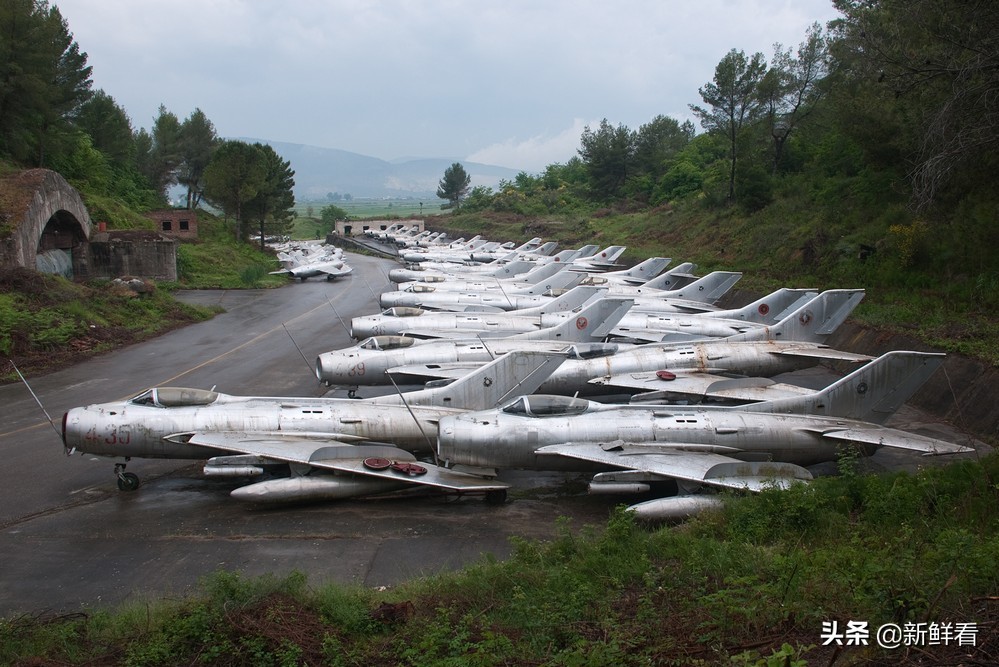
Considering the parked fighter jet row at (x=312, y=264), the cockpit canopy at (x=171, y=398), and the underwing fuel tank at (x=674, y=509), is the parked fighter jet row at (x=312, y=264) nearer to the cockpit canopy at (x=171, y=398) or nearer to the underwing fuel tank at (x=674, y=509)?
the cockpit canopy at (x=171, y=398)

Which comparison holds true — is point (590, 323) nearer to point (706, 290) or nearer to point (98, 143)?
point (706, 290)

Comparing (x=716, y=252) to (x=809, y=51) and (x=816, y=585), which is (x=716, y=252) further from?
(x=816, y=585)

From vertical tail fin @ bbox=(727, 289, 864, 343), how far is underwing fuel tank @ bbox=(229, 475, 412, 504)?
1554cm

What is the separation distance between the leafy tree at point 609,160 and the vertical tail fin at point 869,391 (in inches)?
3200

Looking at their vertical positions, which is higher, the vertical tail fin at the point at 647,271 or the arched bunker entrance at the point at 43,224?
the arched bunker entrance at the point at 43,224

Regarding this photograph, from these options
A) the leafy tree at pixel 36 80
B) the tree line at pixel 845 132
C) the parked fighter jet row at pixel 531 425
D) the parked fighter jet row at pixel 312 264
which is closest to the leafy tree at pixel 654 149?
the tree line at pixel 845 132

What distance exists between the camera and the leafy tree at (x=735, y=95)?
58.9 metres

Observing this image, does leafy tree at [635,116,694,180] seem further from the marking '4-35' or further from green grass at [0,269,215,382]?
the marking '4-35'

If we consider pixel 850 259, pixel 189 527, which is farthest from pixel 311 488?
pixel 850 259

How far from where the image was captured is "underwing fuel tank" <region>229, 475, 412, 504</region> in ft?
46.5

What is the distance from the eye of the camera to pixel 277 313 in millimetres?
41219

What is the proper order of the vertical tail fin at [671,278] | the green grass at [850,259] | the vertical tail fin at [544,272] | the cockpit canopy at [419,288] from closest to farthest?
1. the green grass at [850,259]
2. the cockpit canopy at [419,288]
3. the vertical tail fin at [671,278]
4. the vertical tail fin at [544,272]

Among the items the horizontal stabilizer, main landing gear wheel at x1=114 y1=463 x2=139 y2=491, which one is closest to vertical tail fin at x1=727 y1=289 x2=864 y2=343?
the horizontal stabilizer

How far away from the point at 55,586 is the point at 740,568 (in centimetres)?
1085
